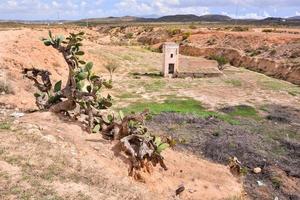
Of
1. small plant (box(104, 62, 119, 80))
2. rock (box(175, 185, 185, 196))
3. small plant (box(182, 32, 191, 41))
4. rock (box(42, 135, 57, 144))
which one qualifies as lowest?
small plant (box(104, 62, 119, 80))

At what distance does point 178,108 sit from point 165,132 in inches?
202

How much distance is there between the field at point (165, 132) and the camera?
374 inches

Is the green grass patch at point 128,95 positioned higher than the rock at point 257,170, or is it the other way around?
the green grass patch at point 128,95

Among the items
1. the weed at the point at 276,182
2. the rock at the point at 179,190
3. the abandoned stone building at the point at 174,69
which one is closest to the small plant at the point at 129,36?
the abandoned stone building at the point at 174,69

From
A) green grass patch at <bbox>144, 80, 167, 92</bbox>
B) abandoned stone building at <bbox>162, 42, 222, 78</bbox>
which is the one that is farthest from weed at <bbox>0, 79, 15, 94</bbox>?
abandoned stone building at <bbox>162, 42, 222, 78</bbox>

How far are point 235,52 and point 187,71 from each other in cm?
1729

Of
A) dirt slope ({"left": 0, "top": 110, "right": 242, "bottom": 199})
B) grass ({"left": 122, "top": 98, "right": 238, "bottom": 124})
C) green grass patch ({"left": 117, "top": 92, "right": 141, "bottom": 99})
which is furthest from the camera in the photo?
green grass patch ({"left": 117, "top": 92, "right": 141, "bottom": 99})

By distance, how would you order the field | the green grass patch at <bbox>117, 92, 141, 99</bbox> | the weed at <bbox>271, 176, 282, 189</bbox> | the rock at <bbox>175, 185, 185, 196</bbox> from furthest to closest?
the green grass patch at <bbox>117, 92, 141, 99</bbox>
the weed at <bbox>271, 176, 282, 189</bbox>
the rock at <bbox>175, 185, 185, 196</bbox>
the field

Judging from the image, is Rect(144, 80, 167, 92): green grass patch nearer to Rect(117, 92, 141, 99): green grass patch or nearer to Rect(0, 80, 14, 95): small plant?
Rect(117, 92, 141, 99): green grass patch

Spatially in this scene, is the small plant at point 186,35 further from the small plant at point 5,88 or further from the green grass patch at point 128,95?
the small plant at point 5,88

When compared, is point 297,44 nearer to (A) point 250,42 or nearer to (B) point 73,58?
(A) point 250,42

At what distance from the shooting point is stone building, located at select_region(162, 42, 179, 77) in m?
34.4

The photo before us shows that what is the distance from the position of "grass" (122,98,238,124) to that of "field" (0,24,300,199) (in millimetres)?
60

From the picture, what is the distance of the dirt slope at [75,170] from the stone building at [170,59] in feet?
70.1
